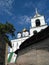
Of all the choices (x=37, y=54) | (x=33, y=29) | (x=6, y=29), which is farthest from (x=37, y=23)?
(x=37, y=54)

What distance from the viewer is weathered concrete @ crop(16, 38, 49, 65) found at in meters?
11.5

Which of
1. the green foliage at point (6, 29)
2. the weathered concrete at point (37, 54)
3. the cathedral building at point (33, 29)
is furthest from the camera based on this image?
the cathedral building at point (33, 29)

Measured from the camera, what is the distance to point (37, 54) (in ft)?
39.5

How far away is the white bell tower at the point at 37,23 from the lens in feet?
162

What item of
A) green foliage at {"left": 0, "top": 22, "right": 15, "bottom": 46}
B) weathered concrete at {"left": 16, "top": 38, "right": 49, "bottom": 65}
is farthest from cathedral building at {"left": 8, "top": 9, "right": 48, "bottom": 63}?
weathered concrete at {"left": 16, "top": 38, "right": 49, "bottom": 65}

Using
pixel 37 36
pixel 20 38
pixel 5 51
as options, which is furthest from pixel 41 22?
pixel 37 36

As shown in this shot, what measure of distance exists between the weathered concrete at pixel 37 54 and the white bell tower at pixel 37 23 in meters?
35.9

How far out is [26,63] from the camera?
12789mm

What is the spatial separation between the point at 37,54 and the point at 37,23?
40.4m

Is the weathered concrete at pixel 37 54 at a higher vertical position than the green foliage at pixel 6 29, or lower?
lower

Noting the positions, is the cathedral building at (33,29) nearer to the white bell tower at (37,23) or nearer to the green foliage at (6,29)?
the white bell tower at (37,23)

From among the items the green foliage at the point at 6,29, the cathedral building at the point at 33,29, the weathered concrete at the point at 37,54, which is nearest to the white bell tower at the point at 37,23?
the cathedral building at the point at 33,29

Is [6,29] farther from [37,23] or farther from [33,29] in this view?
[37,23]

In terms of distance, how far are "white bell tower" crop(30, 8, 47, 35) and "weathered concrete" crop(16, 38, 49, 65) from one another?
118 feet
